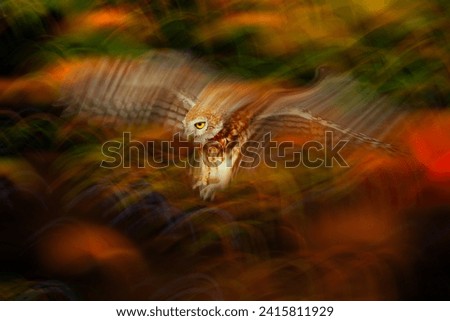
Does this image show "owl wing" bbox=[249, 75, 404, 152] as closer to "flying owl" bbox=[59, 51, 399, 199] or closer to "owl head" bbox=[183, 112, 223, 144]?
"flying owl" bbox=[59, 51, 399, 199]

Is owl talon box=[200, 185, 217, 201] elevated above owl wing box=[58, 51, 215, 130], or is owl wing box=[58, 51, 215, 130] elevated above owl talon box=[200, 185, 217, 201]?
owl wing box=[58, 51, 215, 130]

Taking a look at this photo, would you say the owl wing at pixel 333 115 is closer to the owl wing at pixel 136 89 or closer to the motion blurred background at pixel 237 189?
the motion blurred background at pixel 237 189

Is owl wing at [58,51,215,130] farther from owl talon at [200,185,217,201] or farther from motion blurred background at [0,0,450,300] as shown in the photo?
owl talon at [200,185,217,201]

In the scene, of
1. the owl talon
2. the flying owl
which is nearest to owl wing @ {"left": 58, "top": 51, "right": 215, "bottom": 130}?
the flying owl

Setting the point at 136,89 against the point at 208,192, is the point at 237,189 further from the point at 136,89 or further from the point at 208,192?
the point at 136,89

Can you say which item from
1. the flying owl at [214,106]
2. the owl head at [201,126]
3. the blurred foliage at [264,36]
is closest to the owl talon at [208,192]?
the flying owl at [214,106]

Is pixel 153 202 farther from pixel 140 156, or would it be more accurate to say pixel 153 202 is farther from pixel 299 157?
pixel 299 157

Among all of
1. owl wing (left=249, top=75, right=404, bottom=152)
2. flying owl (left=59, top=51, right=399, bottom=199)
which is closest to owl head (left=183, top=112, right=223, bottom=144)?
flying owl (left=59, top=51, right=399, bottom=199)

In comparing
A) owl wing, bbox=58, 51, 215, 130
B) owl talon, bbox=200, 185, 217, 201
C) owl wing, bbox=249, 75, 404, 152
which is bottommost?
owl talon, bbox=200, 185, 217, 201

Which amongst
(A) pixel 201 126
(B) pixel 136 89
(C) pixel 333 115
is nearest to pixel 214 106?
(A) pixel 201 126
